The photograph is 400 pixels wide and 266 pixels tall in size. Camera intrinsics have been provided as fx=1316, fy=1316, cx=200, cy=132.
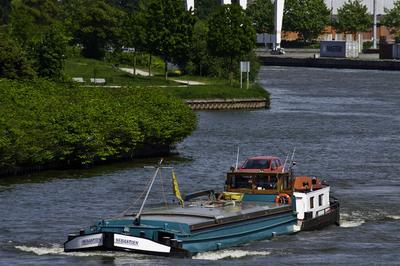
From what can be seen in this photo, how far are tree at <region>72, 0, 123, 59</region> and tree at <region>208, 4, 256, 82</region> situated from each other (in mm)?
17466

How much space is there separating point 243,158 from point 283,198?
2825 centimetres

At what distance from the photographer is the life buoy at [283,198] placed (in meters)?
55.3

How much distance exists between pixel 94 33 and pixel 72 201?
101432 millimetres

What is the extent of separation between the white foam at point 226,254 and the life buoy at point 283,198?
16.5 feet

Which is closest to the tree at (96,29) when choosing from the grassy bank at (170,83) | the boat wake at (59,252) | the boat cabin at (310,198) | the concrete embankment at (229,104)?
the grassy bank at (170,83)

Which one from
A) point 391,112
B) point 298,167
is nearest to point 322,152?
point 298,167

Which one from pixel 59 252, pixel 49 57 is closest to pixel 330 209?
pixel 59 252

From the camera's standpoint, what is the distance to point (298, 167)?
80188 mm

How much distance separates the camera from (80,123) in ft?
249

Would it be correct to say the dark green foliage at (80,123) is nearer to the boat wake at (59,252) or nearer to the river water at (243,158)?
the river water at (243,158)

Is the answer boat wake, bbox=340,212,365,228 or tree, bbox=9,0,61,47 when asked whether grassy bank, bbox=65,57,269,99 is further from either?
boat wake, bbox=340,212,365,228

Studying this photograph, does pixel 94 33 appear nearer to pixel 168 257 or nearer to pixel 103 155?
pixel 103 155

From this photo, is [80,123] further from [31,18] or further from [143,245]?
[31,18]

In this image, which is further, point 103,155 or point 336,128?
point 336,128
